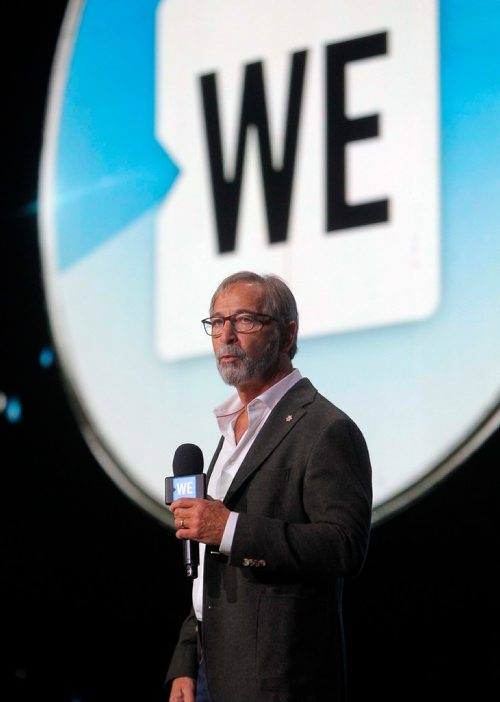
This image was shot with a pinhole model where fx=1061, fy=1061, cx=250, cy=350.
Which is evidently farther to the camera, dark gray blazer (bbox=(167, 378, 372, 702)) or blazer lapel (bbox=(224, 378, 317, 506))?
blazer lapel (bbox=(224, 378, 317, 506))

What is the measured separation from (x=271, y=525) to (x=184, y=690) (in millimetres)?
476

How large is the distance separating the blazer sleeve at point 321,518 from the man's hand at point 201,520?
33 millimetres

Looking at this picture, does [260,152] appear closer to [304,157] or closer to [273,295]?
[304,157]

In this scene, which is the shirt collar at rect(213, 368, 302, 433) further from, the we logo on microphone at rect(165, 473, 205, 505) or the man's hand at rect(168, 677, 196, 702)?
the man's hand at rect(168, 677, 196, 702)

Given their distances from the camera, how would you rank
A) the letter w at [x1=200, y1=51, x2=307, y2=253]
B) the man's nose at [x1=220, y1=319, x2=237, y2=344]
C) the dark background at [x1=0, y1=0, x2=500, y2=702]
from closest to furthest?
the man's nose at [x1=220, y1=319, x2=237, y2=344] < the dark background at [x1=0, y1=0, x2=500, y2=702] < the letter w at [x1=200, y1=51, x2=307, y2=253]

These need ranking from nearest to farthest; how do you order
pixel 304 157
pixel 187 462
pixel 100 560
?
pixel 187 462 < pixel 304 157 < pixel 100 560

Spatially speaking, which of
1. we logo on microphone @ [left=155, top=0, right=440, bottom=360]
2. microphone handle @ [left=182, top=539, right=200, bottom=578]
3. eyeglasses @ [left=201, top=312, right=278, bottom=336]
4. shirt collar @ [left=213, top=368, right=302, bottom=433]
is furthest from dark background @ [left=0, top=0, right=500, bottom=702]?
microphone handle @ [left=182, top=539, right=200, bottom=578]

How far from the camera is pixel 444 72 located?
256 centimetres

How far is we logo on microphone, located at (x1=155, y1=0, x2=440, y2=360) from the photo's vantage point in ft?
8.54

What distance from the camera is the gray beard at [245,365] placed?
2035 mm

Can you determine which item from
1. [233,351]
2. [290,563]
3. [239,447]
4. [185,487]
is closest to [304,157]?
[233,351]

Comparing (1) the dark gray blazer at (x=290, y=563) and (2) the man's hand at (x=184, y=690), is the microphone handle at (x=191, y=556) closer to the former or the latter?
(1) the dark gray blazer at (x=290, y=563)

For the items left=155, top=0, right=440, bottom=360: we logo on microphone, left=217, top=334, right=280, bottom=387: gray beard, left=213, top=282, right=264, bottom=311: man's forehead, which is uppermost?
left=155, top=0, right=440, bottom=360: we logo on microphone

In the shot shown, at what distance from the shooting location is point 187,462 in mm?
1966
